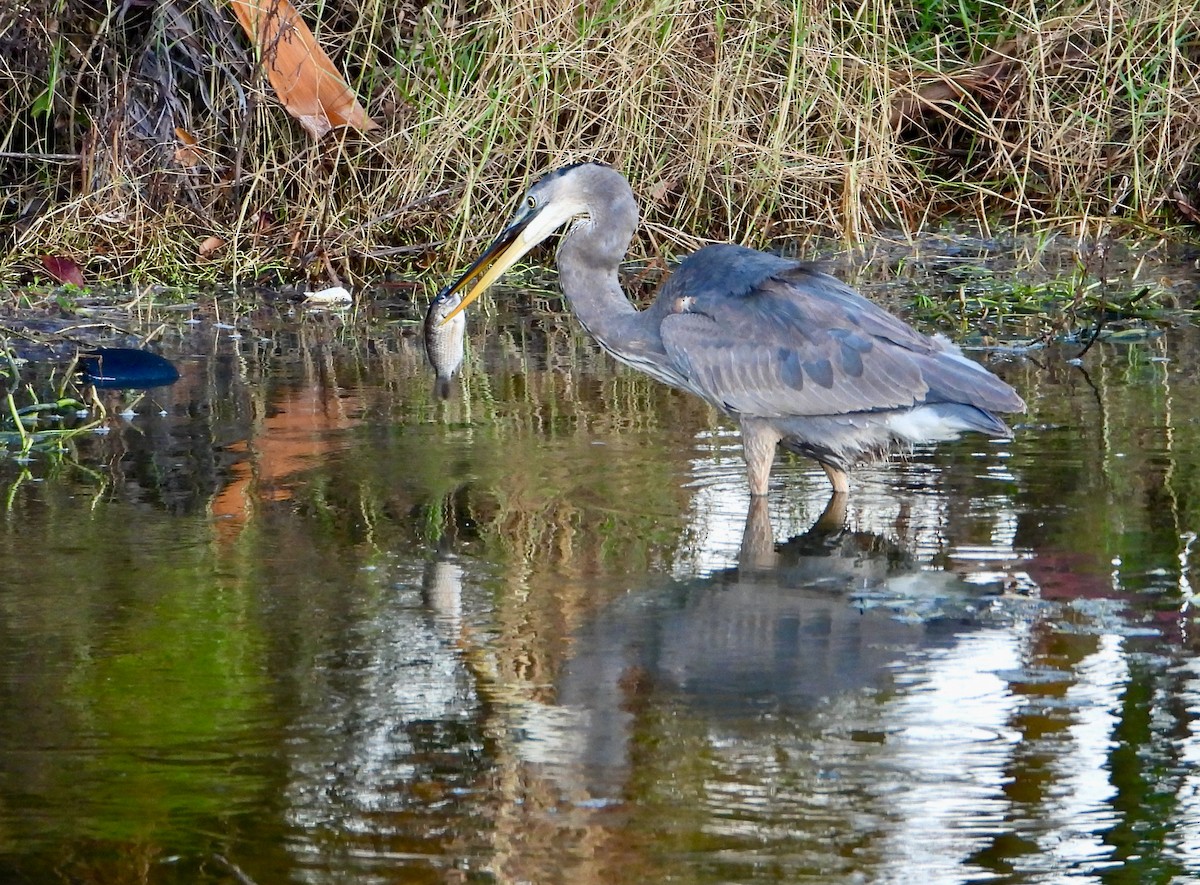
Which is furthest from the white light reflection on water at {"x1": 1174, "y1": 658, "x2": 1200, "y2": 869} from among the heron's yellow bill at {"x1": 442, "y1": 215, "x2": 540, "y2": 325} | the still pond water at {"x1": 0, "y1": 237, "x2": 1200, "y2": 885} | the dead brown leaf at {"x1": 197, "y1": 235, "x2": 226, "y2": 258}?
the dead brown leaf at {"x1": 197, "y1": 235, "x2": 226, "y2": 258}

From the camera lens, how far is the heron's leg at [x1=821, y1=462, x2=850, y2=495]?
235 inches

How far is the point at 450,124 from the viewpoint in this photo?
32.7 ft

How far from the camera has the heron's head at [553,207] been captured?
20.8ft

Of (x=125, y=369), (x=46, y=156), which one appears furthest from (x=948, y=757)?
(x=46, y=156)

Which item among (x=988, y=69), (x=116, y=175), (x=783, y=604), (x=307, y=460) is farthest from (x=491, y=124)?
(x=783, y=604)

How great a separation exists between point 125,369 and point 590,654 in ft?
13.5

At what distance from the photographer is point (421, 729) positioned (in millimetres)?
3785

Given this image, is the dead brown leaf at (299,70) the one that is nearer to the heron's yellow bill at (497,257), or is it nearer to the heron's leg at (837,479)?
the heron's yellow bill at (497,257)

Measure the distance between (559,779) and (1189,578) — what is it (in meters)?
2.10

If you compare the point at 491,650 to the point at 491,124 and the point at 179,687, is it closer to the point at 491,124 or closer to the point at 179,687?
the point at 179,687

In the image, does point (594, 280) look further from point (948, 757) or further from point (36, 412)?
point (948, 757)

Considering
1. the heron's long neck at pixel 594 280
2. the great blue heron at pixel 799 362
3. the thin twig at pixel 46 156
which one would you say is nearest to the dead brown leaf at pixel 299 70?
the thin twig at pixel 46 156

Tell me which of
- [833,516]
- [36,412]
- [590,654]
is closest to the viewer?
[590,654]

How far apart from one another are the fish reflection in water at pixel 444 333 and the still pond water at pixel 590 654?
0.87ft
